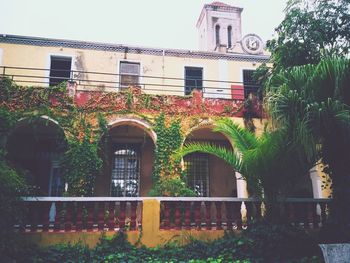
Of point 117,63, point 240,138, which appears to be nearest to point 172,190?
point 240,138

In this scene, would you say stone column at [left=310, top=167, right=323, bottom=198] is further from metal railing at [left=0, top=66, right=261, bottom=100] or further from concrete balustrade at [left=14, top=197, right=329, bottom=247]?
metal railing at [left=0, top=66, right=261, bottom=100]

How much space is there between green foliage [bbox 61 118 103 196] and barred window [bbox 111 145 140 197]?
3.26 meters

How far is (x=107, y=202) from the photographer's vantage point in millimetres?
7215

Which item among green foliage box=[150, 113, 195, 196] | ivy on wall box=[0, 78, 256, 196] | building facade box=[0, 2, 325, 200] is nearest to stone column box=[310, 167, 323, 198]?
building facade box=[0, 2, 325, 200]

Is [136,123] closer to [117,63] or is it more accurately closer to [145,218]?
[145,218]

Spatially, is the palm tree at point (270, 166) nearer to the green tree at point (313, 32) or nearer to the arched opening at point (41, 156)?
the green tree at point (313, 32)

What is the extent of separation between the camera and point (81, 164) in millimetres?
9789

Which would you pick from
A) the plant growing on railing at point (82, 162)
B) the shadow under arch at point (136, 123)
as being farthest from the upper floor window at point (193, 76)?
the plant growing on railing at point (82, 162)

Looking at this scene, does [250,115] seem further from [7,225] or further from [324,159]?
[7,225]

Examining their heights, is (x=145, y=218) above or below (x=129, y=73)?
below

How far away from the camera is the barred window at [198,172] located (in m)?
13.9

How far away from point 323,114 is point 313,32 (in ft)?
16.2

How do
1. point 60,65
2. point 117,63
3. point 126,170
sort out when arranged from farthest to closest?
point 117,63 → point 60,65 → point 126,170

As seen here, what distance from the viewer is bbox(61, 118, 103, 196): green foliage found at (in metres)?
9.59
